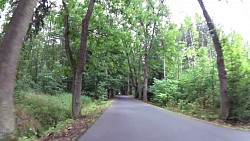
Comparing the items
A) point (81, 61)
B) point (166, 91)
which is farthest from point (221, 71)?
point (166, 91)

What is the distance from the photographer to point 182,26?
42.3m

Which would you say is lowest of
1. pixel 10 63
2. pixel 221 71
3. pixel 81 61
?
pixel 10 63

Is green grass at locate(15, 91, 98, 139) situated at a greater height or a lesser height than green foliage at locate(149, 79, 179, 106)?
lesser

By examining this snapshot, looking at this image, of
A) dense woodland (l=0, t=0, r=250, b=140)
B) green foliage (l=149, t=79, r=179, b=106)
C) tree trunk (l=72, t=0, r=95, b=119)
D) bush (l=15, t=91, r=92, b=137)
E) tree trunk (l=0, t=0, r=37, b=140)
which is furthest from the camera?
green foliage (l=149, t=79, r=179, b=106)

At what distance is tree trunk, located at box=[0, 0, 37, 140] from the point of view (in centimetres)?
509

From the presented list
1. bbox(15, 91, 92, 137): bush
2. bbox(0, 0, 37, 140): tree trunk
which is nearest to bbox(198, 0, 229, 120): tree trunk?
bbox(15, 91, 92, 137): bush

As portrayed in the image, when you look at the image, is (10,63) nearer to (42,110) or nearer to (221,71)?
(221,71)

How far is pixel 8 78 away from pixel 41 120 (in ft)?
35.8

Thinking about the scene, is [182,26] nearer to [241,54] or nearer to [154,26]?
[154,26]

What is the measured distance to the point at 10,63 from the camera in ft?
17.7

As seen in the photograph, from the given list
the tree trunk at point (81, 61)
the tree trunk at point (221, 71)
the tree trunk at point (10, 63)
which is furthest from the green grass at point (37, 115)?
the tree trunk at point (221, 71)

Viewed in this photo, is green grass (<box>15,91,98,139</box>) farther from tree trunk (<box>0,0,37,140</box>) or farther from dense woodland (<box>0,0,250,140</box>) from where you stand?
tree trunk (<box>0,0,37,140</box>)

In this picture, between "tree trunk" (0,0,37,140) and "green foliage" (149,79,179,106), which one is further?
"green foliage" (149,79,179,106)

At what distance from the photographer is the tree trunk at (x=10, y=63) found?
509 cm
